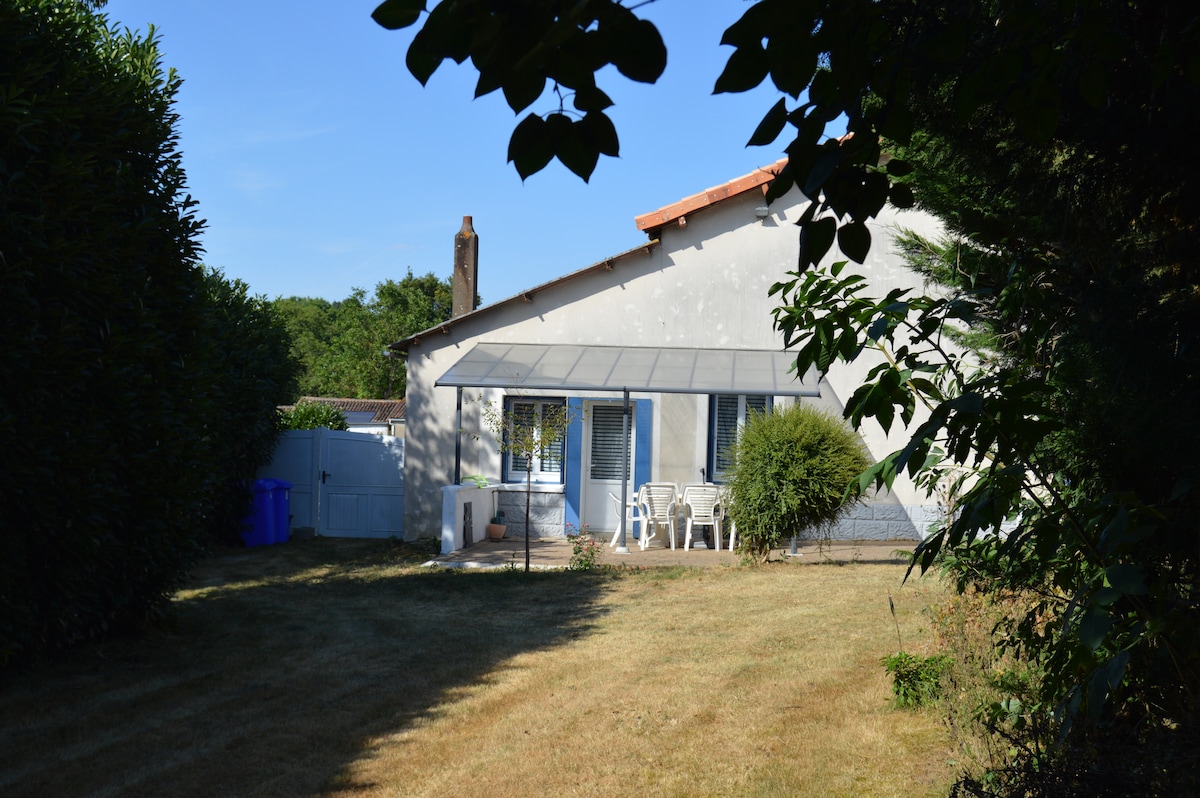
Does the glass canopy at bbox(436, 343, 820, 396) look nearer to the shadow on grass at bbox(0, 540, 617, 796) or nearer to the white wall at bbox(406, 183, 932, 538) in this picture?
the white wall at bbox(406, 183, 932, 538)

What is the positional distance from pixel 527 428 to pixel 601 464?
3364mm

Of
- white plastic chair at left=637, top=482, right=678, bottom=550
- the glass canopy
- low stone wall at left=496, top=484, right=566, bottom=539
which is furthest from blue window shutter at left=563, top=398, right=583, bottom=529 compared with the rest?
white plastic chair at left=637, top=482, right=678, bottom=550

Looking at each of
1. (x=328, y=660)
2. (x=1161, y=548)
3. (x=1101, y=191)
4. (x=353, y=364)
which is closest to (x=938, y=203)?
(x=1101, y=191)

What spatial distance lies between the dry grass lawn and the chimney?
8614 millimetres

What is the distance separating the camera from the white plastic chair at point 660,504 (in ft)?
49.6

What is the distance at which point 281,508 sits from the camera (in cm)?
1612

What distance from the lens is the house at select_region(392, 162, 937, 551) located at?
634 inches

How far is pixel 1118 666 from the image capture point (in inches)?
74.7

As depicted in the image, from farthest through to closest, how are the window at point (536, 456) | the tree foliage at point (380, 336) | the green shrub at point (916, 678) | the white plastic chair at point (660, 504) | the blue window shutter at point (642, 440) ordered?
the tree foliage at point (380, 336)
the blue window shutter at point (642, 440)
the window at point (536, 456)
the white plastic chair at point (660, 504)
the green shrub at point (916, 678)

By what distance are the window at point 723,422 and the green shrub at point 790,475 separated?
3.21 metres

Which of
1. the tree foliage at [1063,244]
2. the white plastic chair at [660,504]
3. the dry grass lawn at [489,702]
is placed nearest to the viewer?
Answer: the tree foliage at [1063,244]

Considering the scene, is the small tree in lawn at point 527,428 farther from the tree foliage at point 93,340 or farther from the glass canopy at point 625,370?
the tree foliage at point 93,340

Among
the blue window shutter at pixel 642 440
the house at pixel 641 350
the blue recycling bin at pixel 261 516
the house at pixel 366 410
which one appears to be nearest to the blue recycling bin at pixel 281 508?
the blue recycling bin at pixel 261 516

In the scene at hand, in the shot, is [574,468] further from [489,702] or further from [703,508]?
[489,702]
